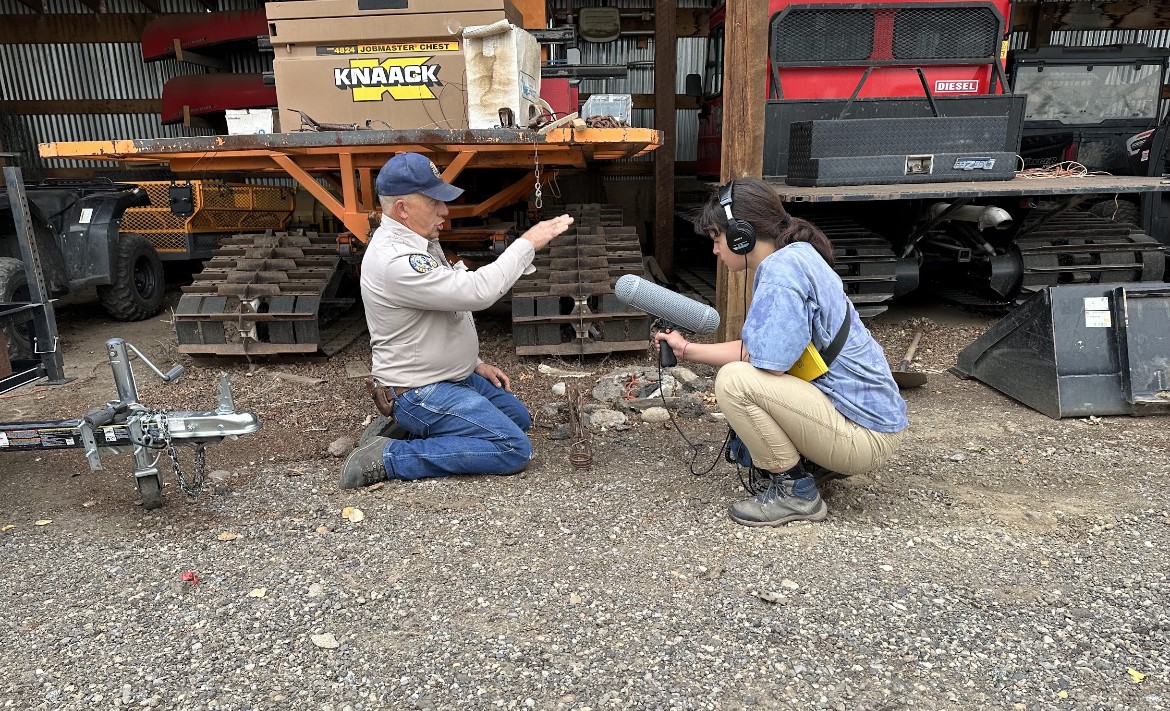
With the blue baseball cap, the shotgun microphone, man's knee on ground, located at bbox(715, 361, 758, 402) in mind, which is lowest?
man's knee on ground, located at bbox(715, 361, 758, 402)

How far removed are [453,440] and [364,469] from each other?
1.28 ft

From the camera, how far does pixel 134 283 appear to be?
683cm

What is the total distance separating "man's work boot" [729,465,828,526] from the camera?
2.79 metres

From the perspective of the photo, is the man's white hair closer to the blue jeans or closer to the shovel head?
the blue jeans

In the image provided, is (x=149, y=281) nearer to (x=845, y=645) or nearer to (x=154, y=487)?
(x=154, y=487)

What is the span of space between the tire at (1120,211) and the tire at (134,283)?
8502 mm

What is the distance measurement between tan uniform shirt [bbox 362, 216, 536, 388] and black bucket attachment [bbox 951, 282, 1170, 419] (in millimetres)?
2806

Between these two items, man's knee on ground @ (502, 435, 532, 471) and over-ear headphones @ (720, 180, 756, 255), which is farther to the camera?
man's knee on ground @ (502, 435, 532, 471)

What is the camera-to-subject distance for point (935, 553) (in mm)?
2572

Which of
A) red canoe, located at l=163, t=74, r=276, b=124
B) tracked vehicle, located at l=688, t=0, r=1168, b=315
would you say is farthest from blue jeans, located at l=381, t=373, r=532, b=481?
red canoe, located at l=163, t=74, r=276, b=124

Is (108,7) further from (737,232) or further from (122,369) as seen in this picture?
(737,232)

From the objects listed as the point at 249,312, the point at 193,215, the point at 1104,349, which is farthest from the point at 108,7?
the point at 1104,349

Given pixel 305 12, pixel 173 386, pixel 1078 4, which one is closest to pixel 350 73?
pixel 305 12

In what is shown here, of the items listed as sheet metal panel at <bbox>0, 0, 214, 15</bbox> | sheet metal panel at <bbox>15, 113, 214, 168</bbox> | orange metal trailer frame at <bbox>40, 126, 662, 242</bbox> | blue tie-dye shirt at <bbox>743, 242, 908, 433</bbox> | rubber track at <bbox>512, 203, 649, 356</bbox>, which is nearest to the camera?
blue tie-dye shirt at <bbox>743, 242, 908, 433</bbox>
